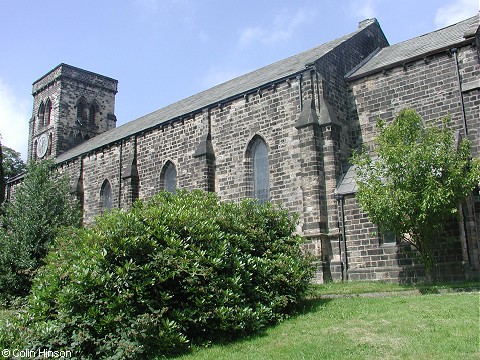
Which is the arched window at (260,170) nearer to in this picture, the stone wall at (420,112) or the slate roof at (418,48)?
the stone wall at (420,112)

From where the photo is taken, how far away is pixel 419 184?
13820 mm

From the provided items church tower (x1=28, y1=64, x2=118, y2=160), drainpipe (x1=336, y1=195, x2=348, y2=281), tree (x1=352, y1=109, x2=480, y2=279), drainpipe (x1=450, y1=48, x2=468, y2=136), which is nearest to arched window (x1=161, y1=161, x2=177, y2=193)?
drainpipe (x1=336, y1=195, x2=348, y2=281)

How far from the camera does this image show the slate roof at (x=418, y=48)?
19.4 meters

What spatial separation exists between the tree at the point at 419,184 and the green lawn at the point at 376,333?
2.81m

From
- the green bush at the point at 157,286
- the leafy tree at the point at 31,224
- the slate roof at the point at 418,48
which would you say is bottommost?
the green bush at the point at 157,286

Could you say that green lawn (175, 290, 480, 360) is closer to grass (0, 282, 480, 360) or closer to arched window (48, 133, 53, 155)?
grass (0, 282, 480, 360)

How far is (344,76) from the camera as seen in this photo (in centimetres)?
2202

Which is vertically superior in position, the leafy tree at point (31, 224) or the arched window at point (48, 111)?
the arched window at point (48, 111)

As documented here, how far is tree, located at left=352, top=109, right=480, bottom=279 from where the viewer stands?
13641mm

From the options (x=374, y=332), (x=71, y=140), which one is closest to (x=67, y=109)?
(x=71, y=140)

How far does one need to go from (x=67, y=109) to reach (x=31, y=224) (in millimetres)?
26033

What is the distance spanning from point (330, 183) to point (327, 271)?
11.2 ft

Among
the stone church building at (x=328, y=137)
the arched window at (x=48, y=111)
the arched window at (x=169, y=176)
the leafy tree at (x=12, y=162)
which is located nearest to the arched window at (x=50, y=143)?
the arched window at (x=48, y=111)

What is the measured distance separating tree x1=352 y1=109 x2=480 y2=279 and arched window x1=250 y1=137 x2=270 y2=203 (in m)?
7.05
